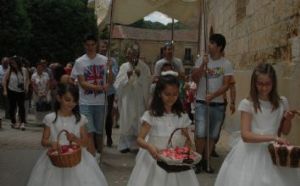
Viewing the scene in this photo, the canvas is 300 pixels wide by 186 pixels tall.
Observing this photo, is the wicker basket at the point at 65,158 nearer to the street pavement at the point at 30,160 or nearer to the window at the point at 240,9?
the street pavement at the point at 30,160

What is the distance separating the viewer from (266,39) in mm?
9680

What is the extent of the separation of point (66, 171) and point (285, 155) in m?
2.15

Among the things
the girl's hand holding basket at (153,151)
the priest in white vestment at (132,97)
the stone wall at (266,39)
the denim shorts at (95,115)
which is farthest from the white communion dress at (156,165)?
the priest in white vestment at (132,97)

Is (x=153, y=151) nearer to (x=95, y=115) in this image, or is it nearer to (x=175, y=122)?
(x=175, y=122)

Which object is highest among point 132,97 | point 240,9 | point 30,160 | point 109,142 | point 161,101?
point 240,9

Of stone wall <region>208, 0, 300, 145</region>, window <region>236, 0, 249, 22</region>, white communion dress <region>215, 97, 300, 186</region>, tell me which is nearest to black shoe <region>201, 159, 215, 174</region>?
stone wall <region>208, 0, 300, 145</region>

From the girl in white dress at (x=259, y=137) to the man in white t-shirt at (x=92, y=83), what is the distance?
3.29 meters

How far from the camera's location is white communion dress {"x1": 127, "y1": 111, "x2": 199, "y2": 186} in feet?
16.6

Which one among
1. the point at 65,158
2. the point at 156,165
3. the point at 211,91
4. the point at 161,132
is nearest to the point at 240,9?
the point at 211,91

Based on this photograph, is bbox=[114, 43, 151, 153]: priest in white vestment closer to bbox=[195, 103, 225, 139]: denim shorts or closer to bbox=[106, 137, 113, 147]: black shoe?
bbox=[106, 137, 113, 147]: black shoe

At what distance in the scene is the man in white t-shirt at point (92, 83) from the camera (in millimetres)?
8188

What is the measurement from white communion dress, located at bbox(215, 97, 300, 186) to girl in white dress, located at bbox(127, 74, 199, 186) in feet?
1.13

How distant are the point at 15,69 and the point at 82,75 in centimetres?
664

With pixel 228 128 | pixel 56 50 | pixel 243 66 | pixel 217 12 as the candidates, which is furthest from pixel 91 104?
pixel 56 50
